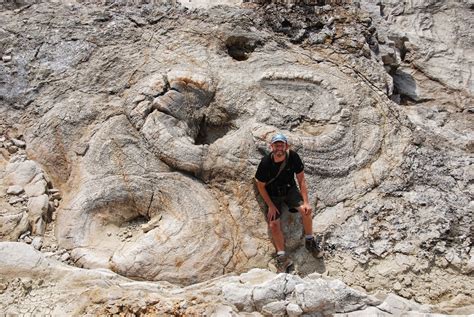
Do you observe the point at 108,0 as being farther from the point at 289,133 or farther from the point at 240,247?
the point at 240,247

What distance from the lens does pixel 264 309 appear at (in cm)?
480

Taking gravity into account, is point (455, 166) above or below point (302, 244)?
above

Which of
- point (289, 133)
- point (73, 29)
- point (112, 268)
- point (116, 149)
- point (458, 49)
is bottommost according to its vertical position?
point (112, 268)

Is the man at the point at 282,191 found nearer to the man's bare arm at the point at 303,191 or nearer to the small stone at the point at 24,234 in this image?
the man's bare arm at the point at 303,191

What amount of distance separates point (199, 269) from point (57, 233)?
1922mm

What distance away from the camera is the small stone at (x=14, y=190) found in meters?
6.21

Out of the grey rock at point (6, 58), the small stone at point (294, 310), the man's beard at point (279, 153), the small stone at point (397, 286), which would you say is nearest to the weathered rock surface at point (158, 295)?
the small stone at point (294, 310)

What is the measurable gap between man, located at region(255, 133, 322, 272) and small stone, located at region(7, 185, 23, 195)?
10.4 ft

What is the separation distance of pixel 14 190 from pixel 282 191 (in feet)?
11.6

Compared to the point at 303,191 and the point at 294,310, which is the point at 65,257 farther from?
the point at 303,191

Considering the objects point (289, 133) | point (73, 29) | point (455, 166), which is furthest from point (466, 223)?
point (73, 29)

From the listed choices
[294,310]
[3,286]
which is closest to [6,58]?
[3,286]

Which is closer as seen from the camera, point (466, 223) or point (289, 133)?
point (466, 223)

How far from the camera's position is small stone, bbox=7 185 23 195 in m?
6.21
